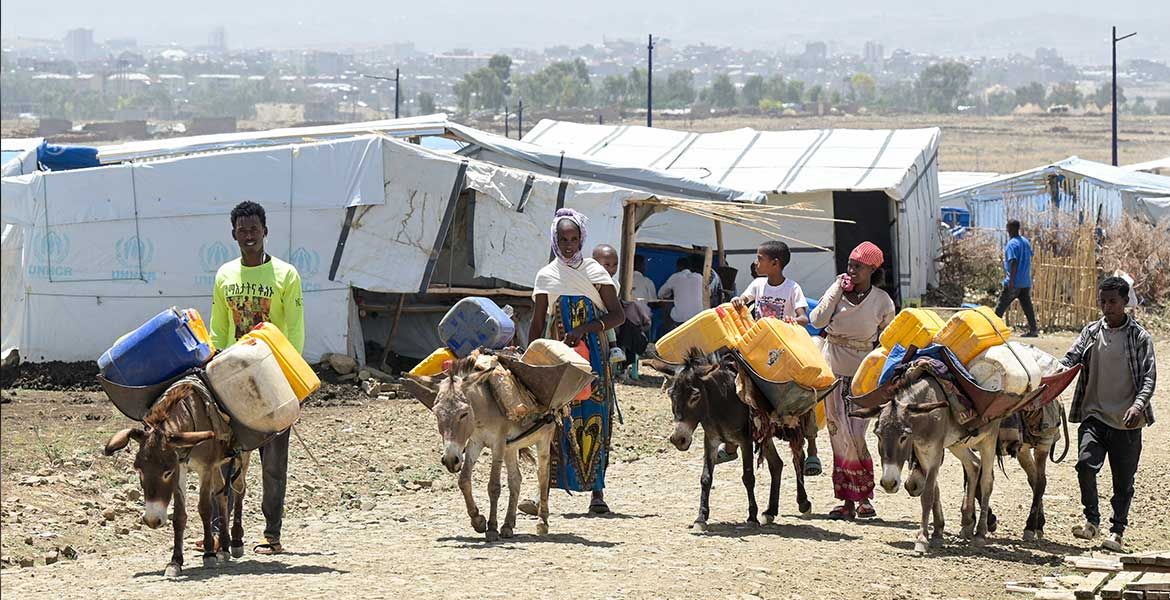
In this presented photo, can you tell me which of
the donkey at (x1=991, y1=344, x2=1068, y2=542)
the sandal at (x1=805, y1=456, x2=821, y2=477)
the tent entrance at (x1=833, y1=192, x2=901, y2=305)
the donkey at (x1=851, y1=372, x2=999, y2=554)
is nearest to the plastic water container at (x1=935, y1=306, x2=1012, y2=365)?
the donkey at (x1=851, y1=372, x2=999, y2=554)

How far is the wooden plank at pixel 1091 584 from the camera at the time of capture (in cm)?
750

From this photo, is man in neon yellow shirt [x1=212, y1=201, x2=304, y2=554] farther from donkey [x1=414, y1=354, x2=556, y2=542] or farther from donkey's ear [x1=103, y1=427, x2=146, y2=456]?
donkey's ear [x1=103, y1=427, x2=146, y2=456]

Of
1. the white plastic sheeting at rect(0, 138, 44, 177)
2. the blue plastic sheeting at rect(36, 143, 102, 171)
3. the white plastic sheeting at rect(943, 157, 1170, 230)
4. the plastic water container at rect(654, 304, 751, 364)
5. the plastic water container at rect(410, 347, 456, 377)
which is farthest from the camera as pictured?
the white plastic sheeting at rect(943, 157, 1170, 230)

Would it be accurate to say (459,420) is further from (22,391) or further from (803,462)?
(22,391)

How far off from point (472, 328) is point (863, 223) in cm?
1723

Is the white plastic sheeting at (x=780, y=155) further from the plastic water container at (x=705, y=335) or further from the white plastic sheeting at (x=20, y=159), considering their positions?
the plastic water container at (x=705, y=335)

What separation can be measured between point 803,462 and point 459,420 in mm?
2591

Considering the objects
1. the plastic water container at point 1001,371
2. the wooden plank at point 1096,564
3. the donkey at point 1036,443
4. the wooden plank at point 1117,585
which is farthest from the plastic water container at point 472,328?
the wooden plank at point 1117,585

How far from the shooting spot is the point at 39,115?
423ft

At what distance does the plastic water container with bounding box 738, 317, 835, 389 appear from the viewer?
9047 mm

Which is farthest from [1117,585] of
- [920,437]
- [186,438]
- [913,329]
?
[186,438]

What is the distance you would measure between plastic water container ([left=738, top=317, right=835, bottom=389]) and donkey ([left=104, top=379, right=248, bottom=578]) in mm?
2960

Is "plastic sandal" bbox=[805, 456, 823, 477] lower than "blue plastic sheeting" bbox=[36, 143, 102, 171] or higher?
lower

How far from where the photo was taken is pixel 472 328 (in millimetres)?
8938
